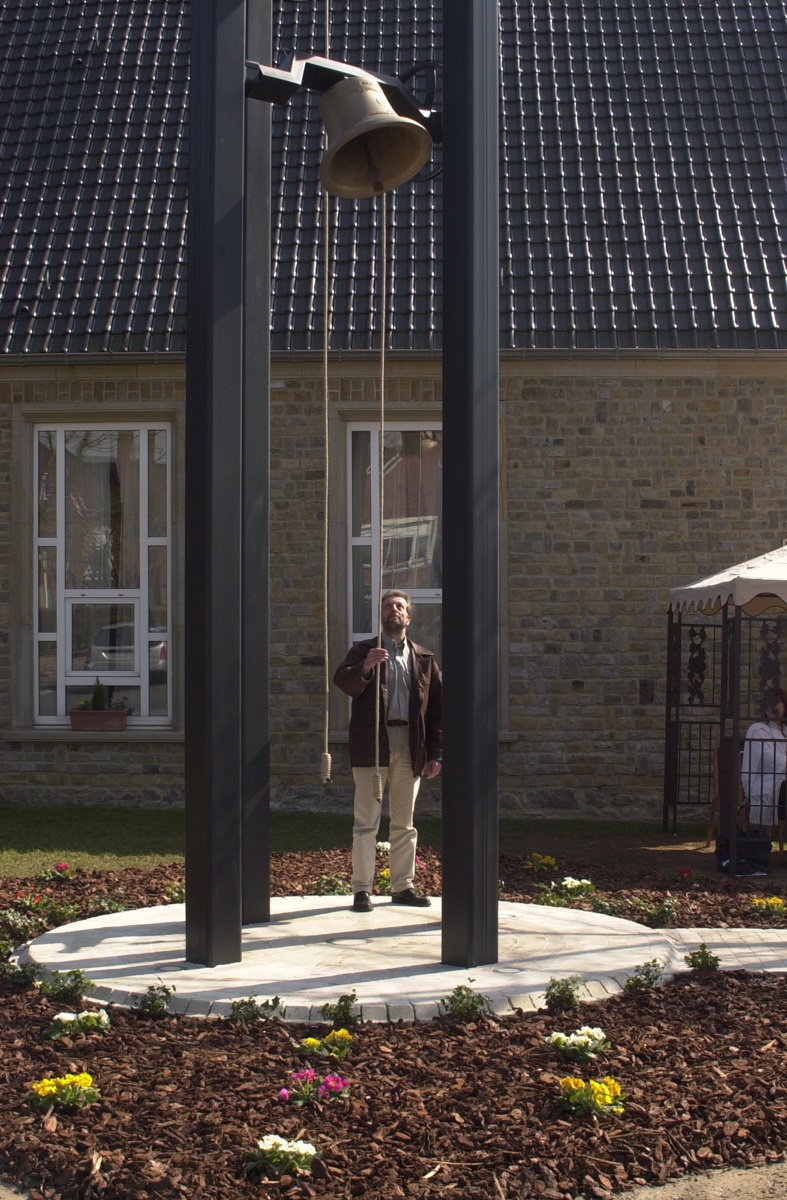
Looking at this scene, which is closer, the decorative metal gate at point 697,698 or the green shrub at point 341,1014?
the green shrub at point 341,1014

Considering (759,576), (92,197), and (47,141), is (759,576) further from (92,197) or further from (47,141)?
(47,141)

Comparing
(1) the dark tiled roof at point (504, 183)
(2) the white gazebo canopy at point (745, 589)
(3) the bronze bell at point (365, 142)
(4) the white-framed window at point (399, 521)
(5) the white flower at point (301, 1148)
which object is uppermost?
(1) the dark tiled roof at point (504, 183)

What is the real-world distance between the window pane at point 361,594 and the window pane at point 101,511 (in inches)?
86.2

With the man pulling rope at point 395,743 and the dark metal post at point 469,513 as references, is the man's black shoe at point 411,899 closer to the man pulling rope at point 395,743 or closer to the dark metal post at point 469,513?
the man pulling rope at point 395,743

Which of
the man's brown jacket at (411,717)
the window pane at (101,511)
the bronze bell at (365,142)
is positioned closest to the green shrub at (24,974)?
the man's brown jacket at (411,717)

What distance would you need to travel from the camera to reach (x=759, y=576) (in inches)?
374

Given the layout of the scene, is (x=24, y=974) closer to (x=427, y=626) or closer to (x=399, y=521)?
(x=427, y=626)

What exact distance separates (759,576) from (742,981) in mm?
4253

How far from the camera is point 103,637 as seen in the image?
13.1m

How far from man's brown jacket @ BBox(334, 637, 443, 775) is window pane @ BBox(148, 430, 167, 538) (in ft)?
21.3

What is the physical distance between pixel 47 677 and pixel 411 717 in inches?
276

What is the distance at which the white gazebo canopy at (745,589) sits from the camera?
372 inches

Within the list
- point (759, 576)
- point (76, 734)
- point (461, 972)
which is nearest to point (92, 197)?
point (76, 734)

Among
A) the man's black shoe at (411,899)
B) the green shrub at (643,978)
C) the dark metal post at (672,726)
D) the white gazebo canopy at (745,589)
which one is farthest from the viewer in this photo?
the dark metal post at (672,726)
